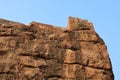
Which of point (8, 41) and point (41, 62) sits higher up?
point (8, 41)

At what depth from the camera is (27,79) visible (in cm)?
1758

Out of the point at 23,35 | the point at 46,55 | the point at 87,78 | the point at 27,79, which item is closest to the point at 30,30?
the point at 23,35

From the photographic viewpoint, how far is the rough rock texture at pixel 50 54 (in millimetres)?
18016

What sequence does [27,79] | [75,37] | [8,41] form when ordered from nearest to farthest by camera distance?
[27,79] → [8,41] → [75,37]

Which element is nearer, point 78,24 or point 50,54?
point 50,54

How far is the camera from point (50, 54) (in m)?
19.0

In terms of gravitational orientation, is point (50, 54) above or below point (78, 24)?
below

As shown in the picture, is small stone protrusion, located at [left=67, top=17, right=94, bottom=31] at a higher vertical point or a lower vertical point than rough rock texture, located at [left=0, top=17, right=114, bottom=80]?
higher

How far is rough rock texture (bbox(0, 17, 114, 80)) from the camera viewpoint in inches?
709

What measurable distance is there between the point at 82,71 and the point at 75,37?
2806 mm

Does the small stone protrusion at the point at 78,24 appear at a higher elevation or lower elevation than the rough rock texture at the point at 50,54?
higher

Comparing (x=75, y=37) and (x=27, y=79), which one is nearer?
(x=27, y=79)

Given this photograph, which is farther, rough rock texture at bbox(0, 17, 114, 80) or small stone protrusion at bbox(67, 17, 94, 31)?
small stone protrusion at bbox(67, 17, 94, 31)

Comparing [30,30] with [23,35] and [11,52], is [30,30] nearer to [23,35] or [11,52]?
[23,35]
